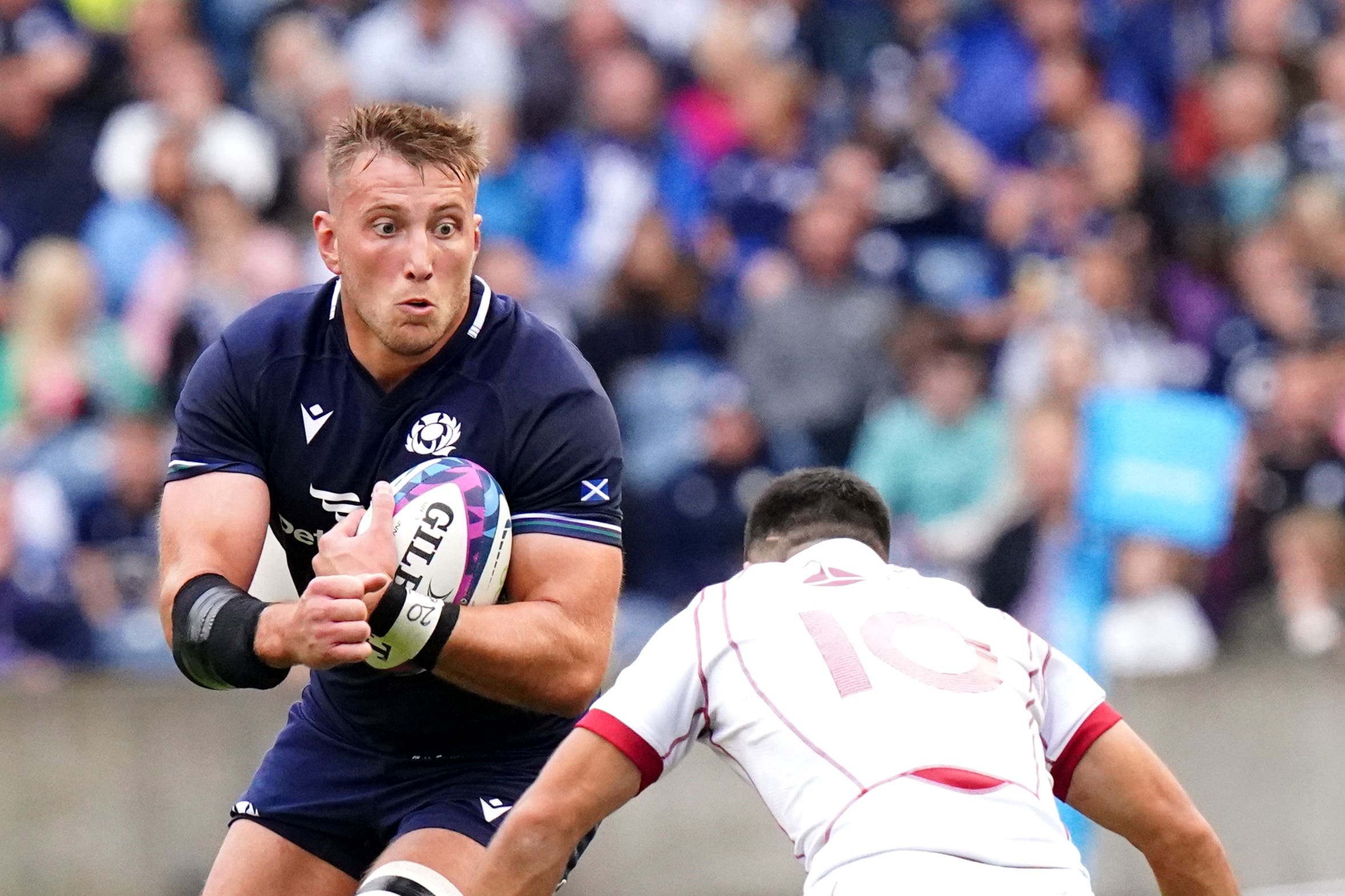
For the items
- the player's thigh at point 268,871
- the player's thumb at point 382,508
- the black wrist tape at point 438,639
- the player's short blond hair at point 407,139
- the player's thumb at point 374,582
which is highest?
the player's short blond hair at point 407,139

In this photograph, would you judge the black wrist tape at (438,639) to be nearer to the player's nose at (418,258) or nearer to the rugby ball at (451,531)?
the rugby ball at (451,531)

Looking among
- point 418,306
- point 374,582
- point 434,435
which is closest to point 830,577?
point 374,582

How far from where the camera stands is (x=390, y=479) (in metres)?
4.75

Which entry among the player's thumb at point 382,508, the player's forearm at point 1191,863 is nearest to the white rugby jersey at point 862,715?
the player's forearm at point 1191,863

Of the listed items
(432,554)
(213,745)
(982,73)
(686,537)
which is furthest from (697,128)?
(432,554)

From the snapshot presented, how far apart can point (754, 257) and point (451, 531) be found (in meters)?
5.82

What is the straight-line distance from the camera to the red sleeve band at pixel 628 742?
398 centimetres

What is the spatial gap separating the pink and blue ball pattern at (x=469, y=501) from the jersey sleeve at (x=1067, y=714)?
→ 1.28 m

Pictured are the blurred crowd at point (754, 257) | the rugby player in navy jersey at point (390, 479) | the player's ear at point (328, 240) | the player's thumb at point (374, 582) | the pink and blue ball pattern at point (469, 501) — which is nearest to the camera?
the player's thumb at point (374, 582)

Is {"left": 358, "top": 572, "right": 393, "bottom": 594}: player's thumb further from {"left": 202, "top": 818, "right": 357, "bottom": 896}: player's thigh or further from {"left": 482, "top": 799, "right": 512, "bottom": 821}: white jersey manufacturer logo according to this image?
{"left": 202, "top": 818, "right": 357, "bottom": 896}: player's thigh

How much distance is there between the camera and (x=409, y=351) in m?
4.77

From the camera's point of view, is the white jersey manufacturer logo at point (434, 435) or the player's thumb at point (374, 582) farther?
the white jersey manufacturer logo at point (434, 435)

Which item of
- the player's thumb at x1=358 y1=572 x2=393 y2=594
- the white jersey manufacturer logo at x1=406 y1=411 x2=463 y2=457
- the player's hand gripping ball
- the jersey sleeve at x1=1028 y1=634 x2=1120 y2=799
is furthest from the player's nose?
the jersey sleeve at x1=1028 y1=634 x2=1120 y2=799

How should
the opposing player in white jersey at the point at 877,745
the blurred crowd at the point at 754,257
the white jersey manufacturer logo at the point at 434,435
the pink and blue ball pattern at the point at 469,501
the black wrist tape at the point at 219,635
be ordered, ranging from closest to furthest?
the opposing player in white jersey at the point at 877,745 < the black wrist tape at the point at 219,635 < the pink and blue ball pattern at the point at 469,501 < the white jersey manufacturer logo at the point at 434,435 < the blurred crowd at the point at 754,257
